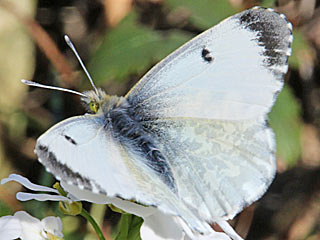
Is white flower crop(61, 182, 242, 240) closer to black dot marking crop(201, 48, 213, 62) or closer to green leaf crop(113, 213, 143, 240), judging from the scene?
green leaf crop(113, 213, 143, 240)

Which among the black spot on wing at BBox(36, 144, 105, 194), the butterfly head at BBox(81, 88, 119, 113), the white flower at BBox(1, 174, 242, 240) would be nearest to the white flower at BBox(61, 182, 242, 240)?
the white flower at BBox(1, 174, 242, 240)

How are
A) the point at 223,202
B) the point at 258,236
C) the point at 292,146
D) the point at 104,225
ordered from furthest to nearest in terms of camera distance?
the point at 258,236 < the point at 104,225 < the point at 292,146 < the point at 223,202

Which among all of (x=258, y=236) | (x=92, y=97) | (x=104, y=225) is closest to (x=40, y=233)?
Result: (x=92, y=97)

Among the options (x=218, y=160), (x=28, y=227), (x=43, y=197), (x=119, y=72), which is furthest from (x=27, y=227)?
(x=119, y=72)

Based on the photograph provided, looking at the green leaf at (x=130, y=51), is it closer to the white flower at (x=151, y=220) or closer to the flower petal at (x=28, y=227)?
the flower petal at (x=28, y=227)

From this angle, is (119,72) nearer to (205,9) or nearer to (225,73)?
Result: (205,9)

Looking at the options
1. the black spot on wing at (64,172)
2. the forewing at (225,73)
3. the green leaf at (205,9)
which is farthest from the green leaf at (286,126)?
the black spot on wing at (64,172)

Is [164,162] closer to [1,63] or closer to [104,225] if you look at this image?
[104,225]
